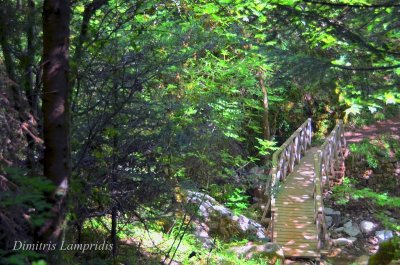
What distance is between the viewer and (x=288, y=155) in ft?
34.1

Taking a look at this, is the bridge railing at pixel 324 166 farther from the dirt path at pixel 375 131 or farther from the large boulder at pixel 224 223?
the large boulder at pixel 224 223

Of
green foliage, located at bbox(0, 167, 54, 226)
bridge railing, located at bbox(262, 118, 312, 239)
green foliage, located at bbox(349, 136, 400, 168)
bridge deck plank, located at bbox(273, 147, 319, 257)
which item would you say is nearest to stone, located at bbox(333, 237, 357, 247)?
bridge deck plank, located at bbox(273, 147, 319, 257)

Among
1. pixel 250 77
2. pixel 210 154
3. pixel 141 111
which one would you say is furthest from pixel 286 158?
pixel 141 111

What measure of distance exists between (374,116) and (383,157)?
2.69m

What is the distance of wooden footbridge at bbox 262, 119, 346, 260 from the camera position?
26.8 feet

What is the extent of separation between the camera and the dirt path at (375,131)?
13.3 m

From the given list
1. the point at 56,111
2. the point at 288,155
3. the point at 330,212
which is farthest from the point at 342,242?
the point at 56,111

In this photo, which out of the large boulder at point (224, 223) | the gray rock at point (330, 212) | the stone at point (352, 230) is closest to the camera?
the large boulder at point (224, 223)

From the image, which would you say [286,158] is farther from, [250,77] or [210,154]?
[210,154]

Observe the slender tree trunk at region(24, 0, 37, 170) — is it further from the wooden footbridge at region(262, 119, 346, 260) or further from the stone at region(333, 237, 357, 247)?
the stone at region(333, 237, 357, 247)

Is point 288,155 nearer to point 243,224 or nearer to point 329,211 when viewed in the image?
point 329,211

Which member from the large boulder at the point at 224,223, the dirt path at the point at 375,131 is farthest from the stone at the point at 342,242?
the dirt path at the point at 375,131

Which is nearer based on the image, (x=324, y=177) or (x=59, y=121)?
(x=59, y=121)

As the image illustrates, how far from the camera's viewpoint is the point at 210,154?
5.27 m
